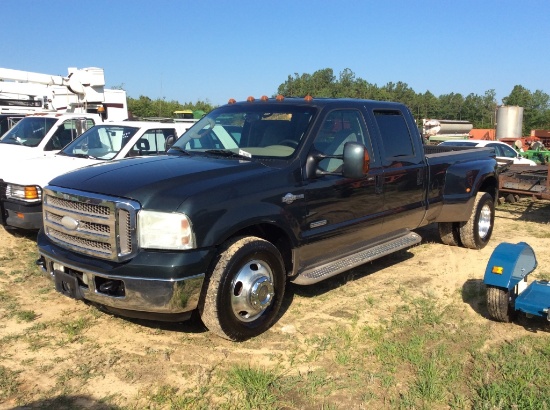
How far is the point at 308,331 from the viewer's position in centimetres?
443

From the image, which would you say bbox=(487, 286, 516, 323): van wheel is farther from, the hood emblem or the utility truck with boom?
the utility truck with boom

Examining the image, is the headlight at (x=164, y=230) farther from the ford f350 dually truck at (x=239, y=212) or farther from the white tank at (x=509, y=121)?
the white tank at (x=509, y=121)

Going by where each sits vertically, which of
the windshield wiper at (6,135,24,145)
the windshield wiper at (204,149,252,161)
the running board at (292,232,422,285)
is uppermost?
the windshield wiper at (6,135,24,145)

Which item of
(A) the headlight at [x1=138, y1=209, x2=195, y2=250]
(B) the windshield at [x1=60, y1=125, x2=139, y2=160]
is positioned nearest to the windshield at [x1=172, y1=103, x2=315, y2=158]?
(A) the headlight at [x1=138, y1=209, x2=195, y2=250]

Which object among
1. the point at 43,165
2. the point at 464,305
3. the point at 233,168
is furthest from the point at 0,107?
the point at 464,305

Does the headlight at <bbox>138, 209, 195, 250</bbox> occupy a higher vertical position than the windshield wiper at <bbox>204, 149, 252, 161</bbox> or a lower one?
lower

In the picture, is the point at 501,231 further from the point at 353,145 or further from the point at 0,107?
the point at 0,107

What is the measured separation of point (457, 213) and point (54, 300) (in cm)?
490

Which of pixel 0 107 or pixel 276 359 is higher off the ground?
pixel 0 107

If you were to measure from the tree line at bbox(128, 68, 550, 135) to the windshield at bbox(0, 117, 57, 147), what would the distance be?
111ft

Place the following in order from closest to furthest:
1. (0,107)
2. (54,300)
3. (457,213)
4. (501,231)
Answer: (54,300), (457,213), (501,231), (0,107)

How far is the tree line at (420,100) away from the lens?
1951 inches

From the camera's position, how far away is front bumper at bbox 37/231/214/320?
3611mm

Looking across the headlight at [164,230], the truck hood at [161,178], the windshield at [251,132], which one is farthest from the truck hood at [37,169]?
the headlight at [164,230]
